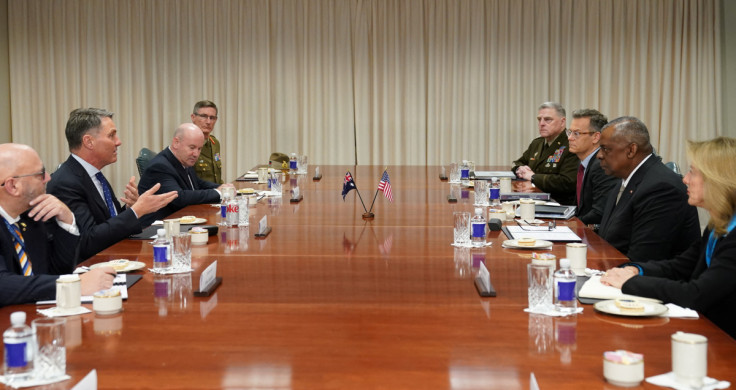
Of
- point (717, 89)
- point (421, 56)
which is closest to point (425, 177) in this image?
point (421, 56)

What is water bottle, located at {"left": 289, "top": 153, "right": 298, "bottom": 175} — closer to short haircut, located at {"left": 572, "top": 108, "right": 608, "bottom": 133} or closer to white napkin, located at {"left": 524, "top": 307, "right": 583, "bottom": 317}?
short haircut, located at {"left": 572, "top": 108, "right": 608, "bottom": 133}

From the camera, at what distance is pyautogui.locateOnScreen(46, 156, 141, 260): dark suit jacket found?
398 cm

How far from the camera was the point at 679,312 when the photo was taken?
260 cm

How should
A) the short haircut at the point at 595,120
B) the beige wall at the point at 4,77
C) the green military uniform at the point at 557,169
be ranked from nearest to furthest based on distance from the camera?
the short haircut at the point at 595,120 < the green military uniform at the point at 557,169 < the beige wall at the point at 4,77

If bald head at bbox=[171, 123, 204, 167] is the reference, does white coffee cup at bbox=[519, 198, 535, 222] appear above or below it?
below

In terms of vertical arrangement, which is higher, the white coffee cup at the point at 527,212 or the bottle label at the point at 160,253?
the white coffee cup at the point at 527,212

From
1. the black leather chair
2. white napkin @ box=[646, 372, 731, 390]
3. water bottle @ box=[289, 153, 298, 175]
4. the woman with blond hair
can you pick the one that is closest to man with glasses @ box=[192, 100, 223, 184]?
the black leather chair

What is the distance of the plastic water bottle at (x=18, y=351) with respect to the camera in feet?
6.55

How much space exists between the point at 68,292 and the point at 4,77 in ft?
26.9

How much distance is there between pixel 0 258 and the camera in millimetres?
2998

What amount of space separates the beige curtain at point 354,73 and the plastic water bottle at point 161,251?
6.88 metres

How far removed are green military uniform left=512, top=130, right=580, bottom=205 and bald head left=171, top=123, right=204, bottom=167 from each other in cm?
252

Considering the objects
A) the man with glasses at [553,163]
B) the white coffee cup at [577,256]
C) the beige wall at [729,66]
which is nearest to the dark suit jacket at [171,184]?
the man with glasses at [553,163]

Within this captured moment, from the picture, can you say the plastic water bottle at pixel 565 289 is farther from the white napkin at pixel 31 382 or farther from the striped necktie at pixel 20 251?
the striped necktie at pixel 20 251
